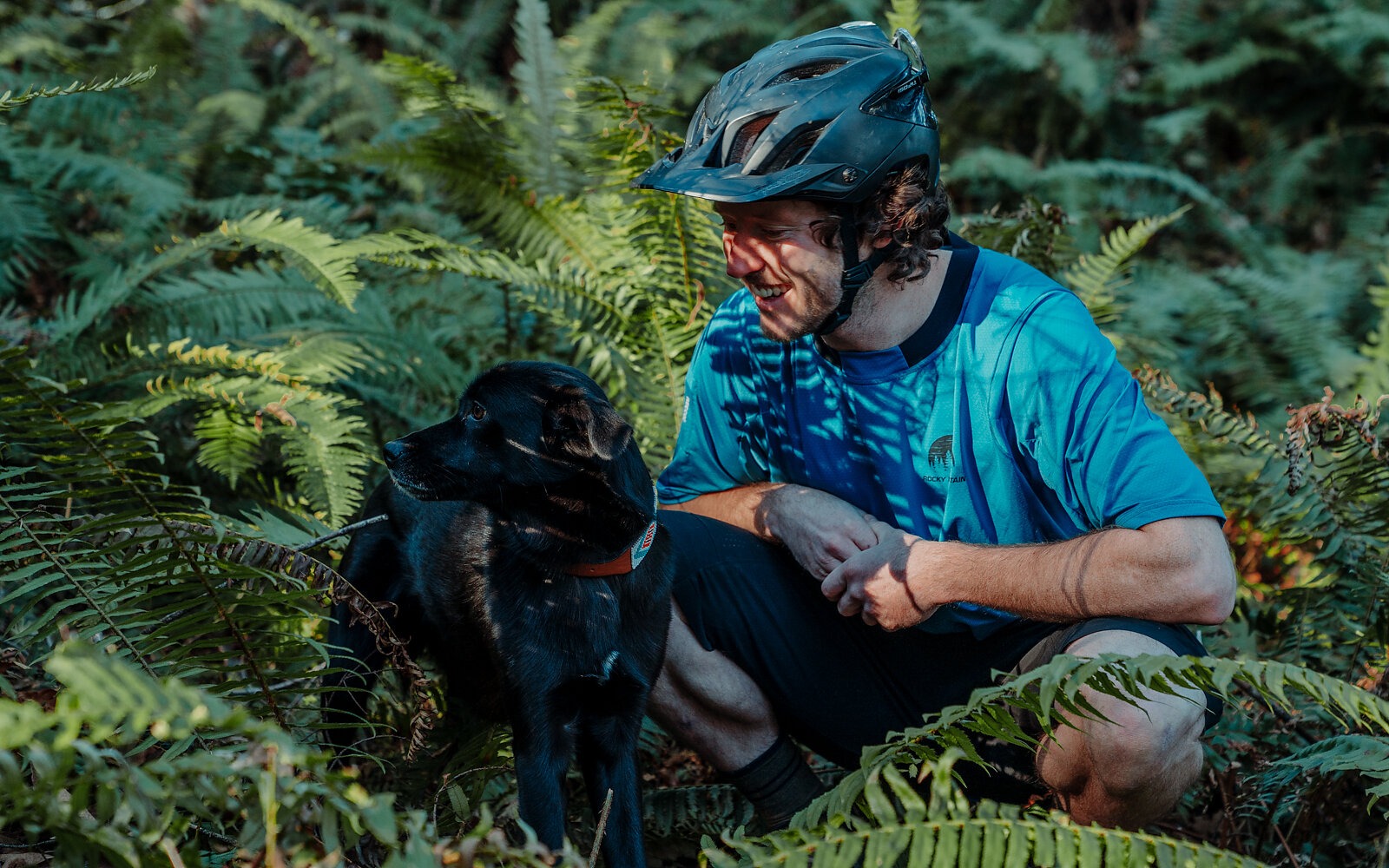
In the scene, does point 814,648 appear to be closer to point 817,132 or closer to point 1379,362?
point 817,132

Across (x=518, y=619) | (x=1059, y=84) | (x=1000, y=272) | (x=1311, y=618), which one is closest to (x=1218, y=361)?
(x=1059, y=84)

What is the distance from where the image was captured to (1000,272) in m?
2.98

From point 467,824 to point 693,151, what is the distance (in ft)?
5.79

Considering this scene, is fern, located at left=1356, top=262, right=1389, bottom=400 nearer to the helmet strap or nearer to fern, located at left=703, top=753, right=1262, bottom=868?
the helmet strap

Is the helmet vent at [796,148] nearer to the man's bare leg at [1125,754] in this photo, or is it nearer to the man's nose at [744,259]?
the man's nose at [744,259]

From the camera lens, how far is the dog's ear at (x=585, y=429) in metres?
2.78

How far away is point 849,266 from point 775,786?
1.43m

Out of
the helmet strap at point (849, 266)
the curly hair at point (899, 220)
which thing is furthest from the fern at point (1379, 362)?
the helmet strap at point (849, 266)

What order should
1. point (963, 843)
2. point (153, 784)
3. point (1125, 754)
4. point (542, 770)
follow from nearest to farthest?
point (153, 784), point (963, 843), point (1125, 754), point (542, 770)

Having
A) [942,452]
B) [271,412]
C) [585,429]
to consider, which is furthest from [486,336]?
[942,452]

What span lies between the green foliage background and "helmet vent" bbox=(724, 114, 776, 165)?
1121 millimetres

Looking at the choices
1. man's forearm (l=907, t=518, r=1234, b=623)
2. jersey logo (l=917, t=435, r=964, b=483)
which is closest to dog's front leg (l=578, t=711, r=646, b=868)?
man's forearm (l=907, t=518, r=1234, b=623)

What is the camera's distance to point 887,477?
3066mm

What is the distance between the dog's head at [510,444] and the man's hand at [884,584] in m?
0.57
